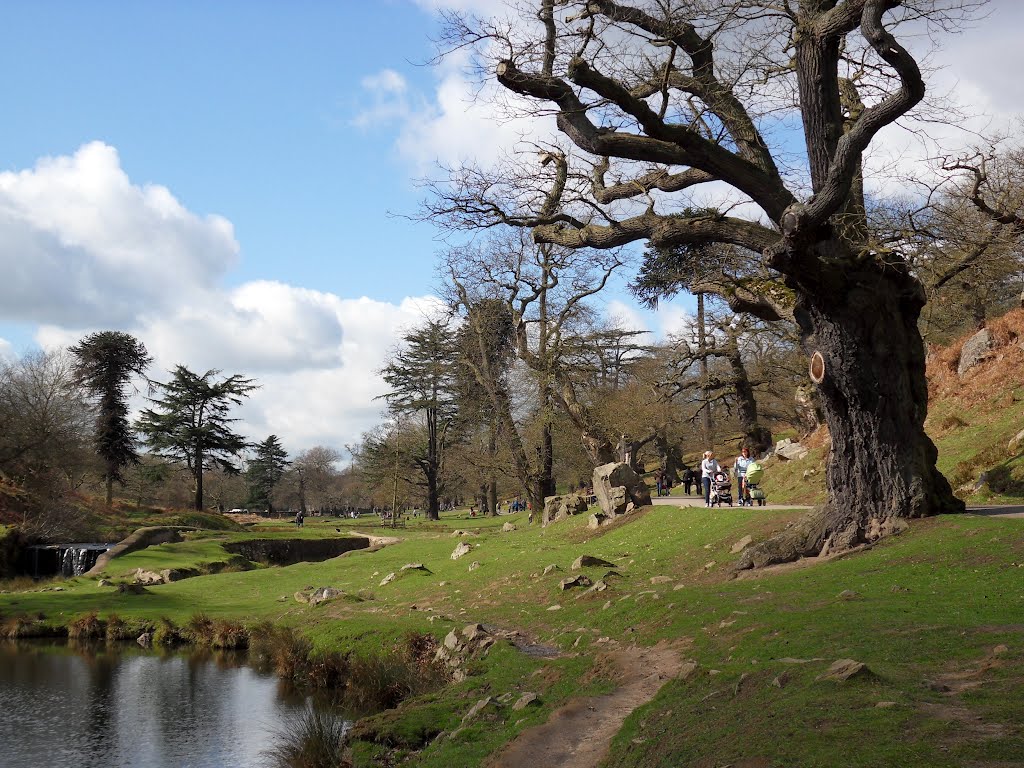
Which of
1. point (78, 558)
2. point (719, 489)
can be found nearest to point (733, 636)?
Result: point (719, 489)

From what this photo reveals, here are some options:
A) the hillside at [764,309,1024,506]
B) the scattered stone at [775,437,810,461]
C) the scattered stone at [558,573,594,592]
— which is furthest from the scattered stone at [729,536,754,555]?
the scattered stone at [775,437,810,461]

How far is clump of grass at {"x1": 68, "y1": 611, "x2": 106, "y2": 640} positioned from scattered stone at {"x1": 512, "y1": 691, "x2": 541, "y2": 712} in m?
17.0

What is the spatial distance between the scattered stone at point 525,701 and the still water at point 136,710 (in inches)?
184

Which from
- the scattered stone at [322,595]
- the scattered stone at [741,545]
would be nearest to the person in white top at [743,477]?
the scattered stone at [741,545]

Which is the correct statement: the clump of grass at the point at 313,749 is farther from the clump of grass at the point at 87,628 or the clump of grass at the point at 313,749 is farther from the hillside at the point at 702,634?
the clump of grass at the point at 87,628

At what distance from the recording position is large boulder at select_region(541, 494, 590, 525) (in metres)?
30.5

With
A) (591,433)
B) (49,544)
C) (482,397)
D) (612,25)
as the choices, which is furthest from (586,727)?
(482,397)

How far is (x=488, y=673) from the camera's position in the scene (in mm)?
12070

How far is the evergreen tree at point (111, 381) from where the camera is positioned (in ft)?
194

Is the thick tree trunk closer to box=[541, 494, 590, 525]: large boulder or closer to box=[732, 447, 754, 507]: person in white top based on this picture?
box=[732, 447, 754, 507]: person in white top

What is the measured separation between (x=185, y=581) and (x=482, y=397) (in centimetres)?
2471

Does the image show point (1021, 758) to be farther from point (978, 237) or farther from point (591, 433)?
point (591, 433)

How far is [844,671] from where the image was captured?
6.96 meters

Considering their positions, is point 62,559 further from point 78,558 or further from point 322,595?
point 322,595
